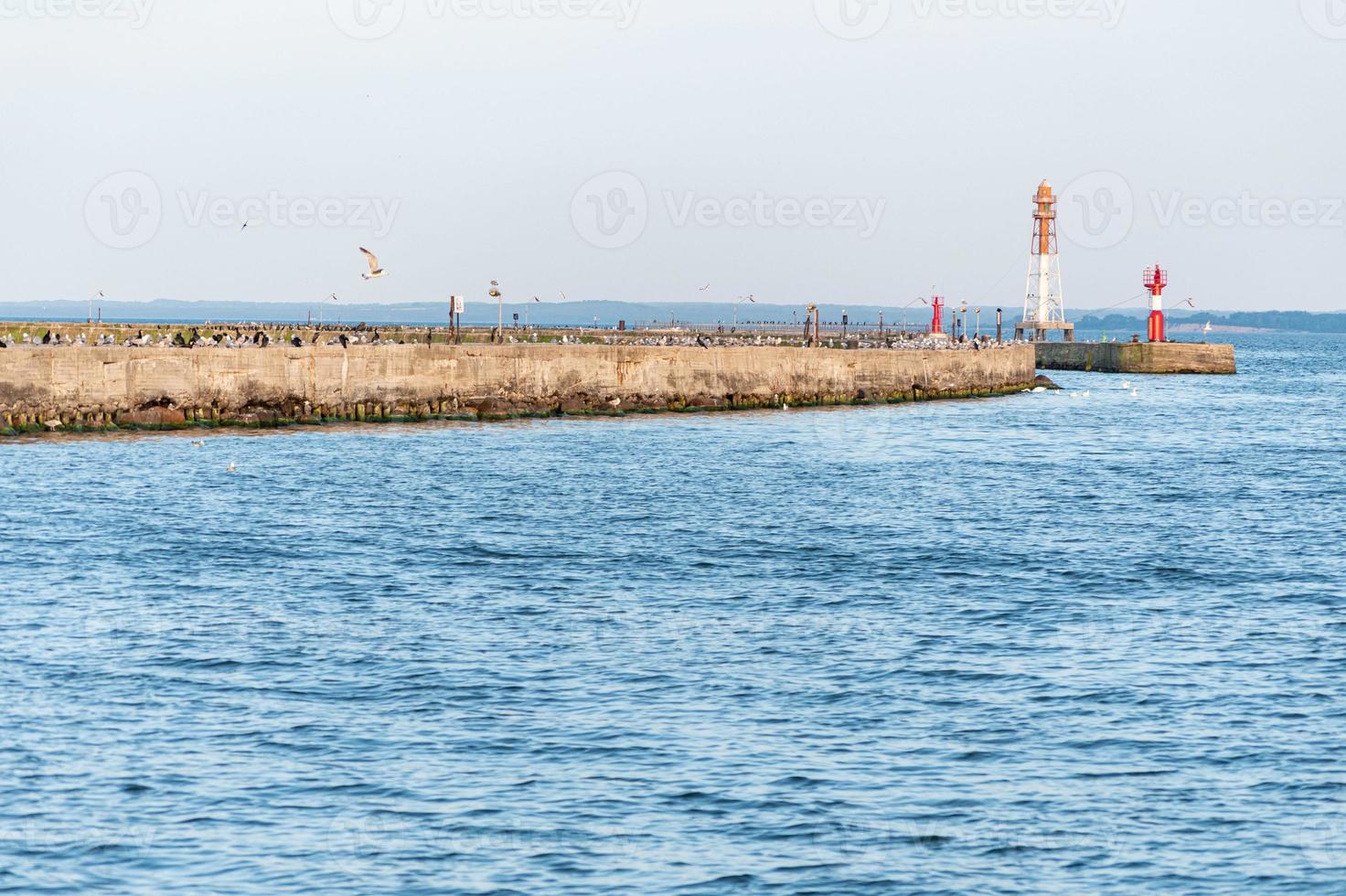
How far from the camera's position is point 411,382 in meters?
68.6

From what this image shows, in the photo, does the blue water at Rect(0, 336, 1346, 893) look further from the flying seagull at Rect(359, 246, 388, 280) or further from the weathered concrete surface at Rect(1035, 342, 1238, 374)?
the weathered concrete surface at Rect(1035, 342, 1238, 374)

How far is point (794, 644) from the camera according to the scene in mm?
24734

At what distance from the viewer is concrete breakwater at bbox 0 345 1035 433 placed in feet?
191

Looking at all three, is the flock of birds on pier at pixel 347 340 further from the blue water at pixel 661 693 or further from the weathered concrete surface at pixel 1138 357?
the weathered concrete surface at pixel 1138 357

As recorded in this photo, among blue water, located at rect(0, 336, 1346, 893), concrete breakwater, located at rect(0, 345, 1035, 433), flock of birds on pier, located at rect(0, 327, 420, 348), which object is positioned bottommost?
blue water, located at rect(0, 336, 1346, 893)

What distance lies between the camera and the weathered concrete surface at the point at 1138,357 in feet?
444

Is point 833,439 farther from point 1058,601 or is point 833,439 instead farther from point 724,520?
point 1058,601

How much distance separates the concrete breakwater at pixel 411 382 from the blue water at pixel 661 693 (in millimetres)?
13109

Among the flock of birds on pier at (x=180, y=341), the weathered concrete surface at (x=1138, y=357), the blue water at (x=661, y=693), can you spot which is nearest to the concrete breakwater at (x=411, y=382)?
the flock of birds on pier at (x=180, y=341)

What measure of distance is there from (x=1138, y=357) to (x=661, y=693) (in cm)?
12078

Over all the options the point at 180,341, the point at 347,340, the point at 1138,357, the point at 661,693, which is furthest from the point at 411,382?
the point at 1138,357

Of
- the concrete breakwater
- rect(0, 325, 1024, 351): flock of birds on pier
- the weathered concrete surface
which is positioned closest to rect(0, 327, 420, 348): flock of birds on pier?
rect(0, 325, 1024, 351): flock of birds on pier

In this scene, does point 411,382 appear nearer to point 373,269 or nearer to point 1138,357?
point 373,269

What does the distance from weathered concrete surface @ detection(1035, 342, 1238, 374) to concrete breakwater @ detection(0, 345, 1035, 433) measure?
48.6 m
